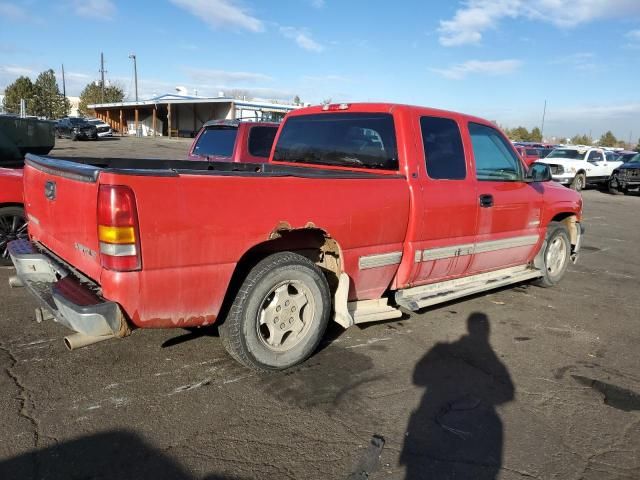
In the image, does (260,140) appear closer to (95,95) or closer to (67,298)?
(67,298)

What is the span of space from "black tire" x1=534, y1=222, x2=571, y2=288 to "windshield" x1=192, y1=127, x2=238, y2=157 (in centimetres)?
490

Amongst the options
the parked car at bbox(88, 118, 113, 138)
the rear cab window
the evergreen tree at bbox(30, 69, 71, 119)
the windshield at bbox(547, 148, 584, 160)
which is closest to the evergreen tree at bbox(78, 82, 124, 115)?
the evergreen tree at bbox(30, 69, 71, 119)

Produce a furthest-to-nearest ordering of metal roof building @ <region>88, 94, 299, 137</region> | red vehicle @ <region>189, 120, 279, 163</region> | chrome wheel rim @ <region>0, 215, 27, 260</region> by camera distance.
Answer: metal roof building @ <region>88, 94, 299, 137</region>
red vehicle @ <region>189, 120, 279, 163</region>
chrome wheel rim @ <region>0, 215, 27, 260</region>

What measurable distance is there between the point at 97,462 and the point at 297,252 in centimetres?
199

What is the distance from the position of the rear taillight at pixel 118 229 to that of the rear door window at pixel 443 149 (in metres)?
2.56

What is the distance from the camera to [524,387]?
3.81m

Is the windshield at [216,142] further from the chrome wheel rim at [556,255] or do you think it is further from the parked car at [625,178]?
the parked car at [625,178]

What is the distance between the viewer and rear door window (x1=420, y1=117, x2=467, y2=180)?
4.58m

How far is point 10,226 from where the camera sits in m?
6.21

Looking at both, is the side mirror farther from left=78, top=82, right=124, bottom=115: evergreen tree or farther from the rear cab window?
left=78, top=82, right=124, bottom=115: evergreen tree

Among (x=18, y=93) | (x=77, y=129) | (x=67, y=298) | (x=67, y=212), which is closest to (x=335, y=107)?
(x=67, y=212)

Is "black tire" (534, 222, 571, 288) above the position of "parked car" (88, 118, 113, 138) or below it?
below

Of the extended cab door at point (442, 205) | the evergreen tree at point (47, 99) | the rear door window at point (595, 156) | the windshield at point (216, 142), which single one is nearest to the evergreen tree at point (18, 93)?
the evergreen tree at point (47, 99)

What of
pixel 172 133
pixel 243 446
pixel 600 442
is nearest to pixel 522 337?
pixel 600 442
